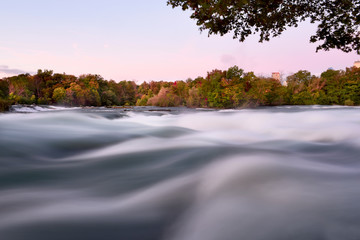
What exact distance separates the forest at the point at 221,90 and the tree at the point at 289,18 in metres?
11.4

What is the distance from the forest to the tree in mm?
11420

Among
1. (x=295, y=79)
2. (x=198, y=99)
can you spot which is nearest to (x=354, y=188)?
(x=198, y=99)

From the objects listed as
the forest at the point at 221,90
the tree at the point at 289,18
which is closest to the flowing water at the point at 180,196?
the tree at the point at 289,18

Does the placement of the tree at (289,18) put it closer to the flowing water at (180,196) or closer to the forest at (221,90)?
the flowing water at (180,196)

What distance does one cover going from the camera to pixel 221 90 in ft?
69.8

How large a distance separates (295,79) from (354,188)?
3682 cm

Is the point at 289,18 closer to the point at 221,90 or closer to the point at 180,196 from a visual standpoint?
the point at 180,196

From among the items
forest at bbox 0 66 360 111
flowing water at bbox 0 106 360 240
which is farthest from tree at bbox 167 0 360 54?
forest at bbox 0 66 360 111

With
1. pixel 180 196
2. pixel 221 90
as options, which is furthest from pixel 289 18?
pixel 221 90

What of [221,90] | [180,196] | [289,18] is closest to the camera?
[180,196]

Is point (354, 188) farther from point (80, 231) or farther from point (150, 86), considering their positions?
point (150, 86)

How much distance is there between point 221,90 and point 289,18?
1318 cm

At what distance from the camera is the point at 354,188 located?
152cm

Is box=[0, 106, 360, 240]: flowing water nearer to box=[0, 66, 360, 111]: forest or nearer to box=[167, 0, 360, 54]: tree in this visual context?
box=[167, 0, 360, 54]: tree
